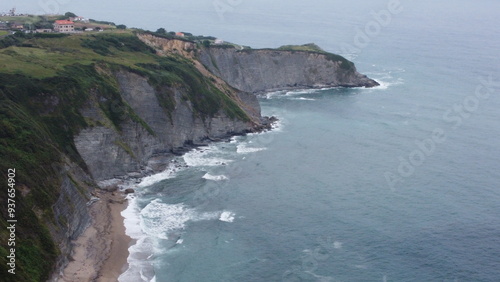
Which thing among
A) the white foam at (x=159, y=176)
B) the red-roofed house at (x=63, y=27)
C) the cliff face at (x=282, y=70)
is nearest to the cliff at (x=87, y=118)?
the white foam at (x=159, y=176)

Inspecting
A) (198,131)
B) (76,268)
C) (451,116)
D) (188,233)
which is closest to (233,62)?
(198,131)

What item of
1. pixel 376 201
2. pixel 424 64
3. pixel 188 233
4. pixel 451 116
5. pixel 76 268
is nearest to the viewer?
pixel 76 268

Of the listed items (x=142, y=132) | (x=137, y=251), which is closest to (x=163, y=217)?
(x=137, y=251)

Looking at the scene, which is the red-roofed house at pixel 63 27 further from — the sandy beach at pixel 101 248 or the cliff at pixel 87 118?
the sandy beach at pixel 101 248

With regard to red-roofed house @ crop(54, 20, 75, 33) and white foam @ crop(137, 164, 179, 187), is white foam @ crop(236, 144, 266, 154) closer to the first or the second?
white foam @ crop(137, 164, 179, 187)

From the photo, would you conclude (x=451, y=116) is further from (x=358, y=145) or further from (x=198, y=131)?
(x=198, y=131)

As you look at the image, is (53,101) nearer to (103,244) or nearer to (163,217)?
(163,217)
